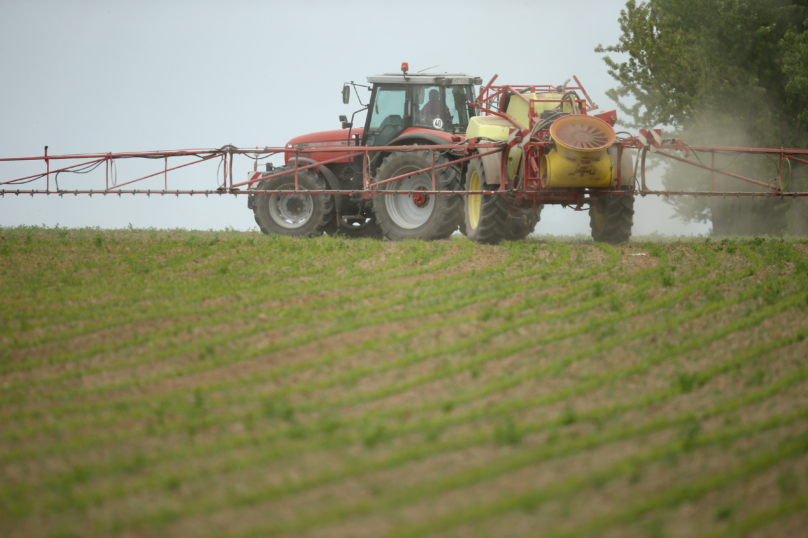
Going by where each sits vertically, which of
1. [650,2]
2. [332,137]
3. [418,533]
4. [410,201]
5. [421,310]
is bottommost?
[418,533]

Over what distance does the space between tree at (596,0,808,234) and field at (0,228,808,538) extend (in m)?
12.7

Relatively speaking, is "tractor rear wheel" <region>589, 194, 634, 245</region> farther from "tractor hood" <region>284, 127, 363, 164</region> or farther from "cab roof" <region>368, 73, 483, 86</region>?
"tractor hood" <region>284, 127, 363, 164</region>

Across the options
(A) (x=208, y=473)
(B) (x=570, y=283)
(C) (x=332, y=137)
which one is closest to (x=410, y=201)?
(C) (x=332, y=137)

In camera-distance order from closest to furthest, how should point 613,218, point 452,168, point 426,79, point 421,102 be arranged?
point 613,218
point 452,168
point 426,79
point 421,102

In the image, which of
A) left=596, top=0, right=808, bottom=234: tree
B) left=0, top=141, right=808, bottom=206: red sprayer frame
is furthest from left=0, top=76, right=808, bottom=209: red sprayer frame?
left=596, top=0, right=808, bottom=234: tree

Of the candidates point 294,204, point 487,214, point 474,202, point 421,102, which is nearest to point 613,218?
point 487,214

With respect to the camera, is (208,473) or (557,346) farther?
(557,346)

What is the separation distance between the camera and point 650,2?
78.4 ft

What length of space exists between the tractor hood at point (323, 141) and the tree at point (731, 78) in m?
10.2

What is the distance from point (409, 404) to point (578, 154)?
6.28m

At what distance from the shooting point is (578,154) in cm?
1073

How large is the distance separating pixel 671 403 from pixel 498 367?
1.19 metres

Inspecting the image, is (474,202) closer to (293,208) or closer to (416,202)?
Result: (416,202)

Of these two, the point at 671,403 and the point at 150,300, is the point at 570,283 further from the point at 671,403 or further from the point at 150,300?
the point at 150,300
